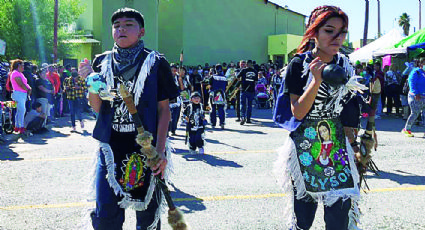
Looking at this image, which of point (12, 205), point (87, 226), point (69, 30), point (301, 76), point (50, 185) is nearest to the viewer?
point (301, 76)

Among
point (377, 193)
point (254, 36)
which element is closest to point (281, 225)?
point (377, 193)

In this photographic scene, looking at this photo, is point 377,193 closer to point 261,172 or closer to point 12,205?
point 261,172

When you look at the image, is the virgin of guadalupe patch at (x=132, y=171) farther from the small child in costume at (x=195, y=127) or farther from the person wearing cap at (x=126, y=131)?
Answer: the small child in costume at (x=195, y=127)

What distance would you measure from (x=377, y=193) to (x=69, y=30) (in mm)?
30459

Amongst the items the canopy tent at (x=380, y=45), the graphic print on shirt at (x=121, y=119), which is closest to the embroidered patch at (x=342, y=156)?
the graphic print on shirt at (x=121, y=119)

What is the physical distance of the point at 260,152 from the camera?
29.2ft

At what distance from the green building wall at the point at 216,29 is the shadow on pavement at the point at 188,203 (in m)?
28.2

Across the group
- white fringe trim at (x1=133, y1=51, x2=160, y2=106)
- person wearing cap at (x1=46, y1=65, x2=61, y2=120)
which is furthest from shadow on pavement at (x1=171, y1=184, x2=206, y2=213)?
person wearing cap at (x1=46, y1=65, x2=61, y2=120)

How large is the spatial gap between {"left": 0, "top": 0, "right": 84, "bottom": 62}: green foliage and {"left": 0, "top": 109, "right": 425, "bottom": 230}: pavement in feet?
65.8

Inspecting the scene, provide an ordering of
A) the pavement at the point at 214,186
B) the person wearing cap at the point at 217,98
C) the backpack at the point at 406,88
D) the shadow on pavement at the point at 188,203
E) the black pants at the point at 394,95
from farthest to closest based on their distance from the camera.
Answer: the black pants at the point at 394,95
the backpack at the point at 406,88
the person wearing cap at the point at 217,98
the shadow on pavement at the point at 188,203
the pavement at the point at 214,186

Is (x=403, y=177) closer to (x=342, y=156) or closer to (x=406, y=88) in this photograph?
(x=342, y=156)

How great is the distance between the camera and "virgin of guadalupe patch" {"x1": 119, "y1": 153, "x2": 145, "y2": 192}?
9.79ft

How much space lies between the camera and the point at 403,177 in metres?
6.77

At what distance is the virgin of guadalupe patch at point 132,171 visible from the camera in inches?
117
